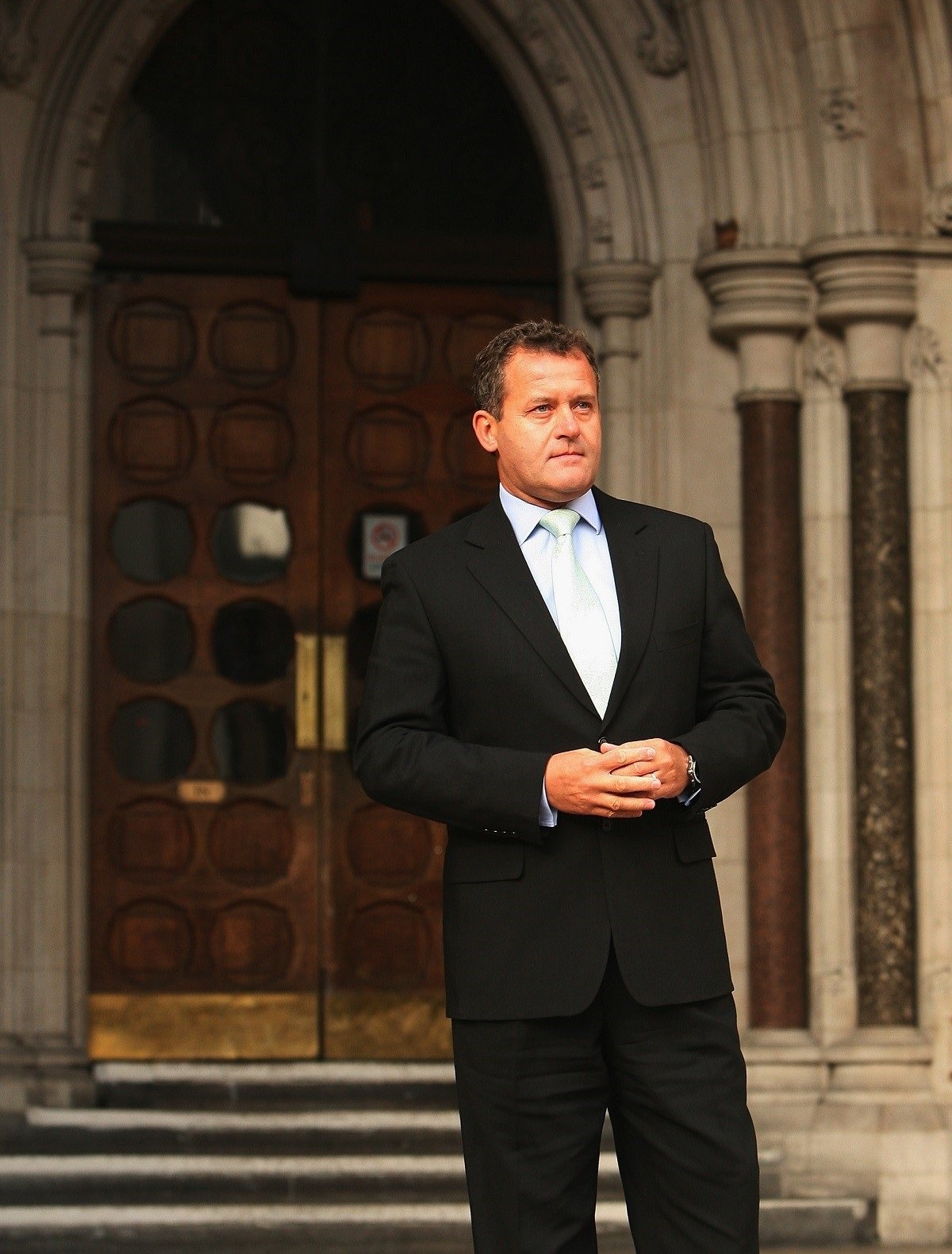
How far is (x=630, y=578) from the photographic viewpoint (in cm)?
272

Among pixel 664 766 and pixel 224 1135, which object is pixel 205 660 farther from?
pixel 664 766

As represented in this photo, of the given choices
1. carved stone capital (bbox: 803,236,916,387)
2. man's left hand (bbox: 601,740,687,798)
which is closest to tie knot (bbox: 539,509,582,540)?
man's left hand (bbox: 601,740,687,798)

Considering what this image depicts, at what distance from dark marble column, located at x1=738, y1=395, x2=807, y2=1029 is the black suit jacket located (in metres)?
2.99

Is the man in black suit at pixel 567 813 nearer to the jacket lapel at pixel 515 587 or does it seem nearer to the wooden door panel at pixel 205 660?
the jacket lapel at pixel 515 587

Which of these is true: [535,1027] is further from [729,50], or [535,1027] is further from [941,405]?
[729,50]

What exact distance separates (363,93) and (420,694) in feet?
13.5

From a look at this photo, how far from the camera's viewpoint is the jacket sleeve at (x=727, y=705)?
2.60 m

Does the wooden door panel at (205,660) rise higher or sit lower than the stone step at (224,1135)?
higher

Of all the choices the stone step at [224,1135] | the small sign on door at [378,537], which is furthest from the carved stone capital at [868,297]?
the stone step at [224,1135]

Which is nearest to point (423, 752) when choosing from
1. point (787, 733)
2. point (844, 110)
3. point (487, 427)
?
point (487, 427)

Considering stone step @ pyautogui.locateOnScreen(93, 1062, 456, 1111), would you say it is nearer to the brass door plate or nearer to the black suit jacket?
the brass door plate

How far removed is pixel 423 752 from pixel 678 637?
1.30 ft

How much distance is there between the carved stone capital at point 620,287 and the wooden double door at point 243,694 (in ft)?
2.72

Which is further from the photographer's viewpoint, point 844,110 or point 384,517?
point 384,517
